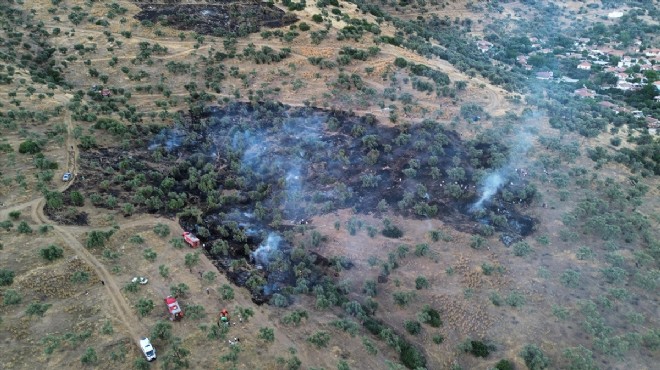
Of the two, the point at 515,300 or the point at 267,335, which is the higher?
the point at 515,300

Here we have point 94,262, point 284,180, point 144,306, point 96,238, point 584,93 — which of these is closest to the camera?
point 144,306

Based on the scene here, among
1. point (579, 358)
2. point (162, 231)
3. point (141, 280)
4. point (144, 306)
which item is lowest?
point (162, 231)

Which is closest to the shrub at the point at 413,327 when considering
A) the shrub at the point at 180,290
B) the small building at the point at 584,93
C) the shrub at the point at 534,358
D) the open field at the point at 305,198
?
the open field at the point at 305,198

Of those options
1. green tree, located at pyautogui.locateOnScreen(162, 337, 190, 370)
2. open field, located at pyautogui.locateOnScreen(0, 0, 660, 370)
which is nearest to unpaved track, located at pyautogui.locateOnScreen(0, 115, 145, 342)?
open field, located at pyautogui.locateOnScreen(0, 0, 660, 370)

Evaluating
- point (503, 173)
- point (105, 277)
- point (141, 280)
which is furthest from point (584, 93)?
point (105, 277)

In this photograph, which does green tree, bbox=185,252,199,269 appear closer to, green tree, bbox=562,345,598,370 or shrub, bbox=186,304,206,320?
shrub, bbox=186,304,206,320

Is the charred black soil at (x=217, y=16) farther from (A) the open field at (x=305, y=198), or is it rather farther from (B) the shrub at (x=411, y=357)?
(B) the shrub at (x=411, y=357)

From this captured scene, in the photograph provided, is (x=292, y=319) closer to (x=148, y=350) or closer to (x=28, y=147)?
(x=148, y=350)
